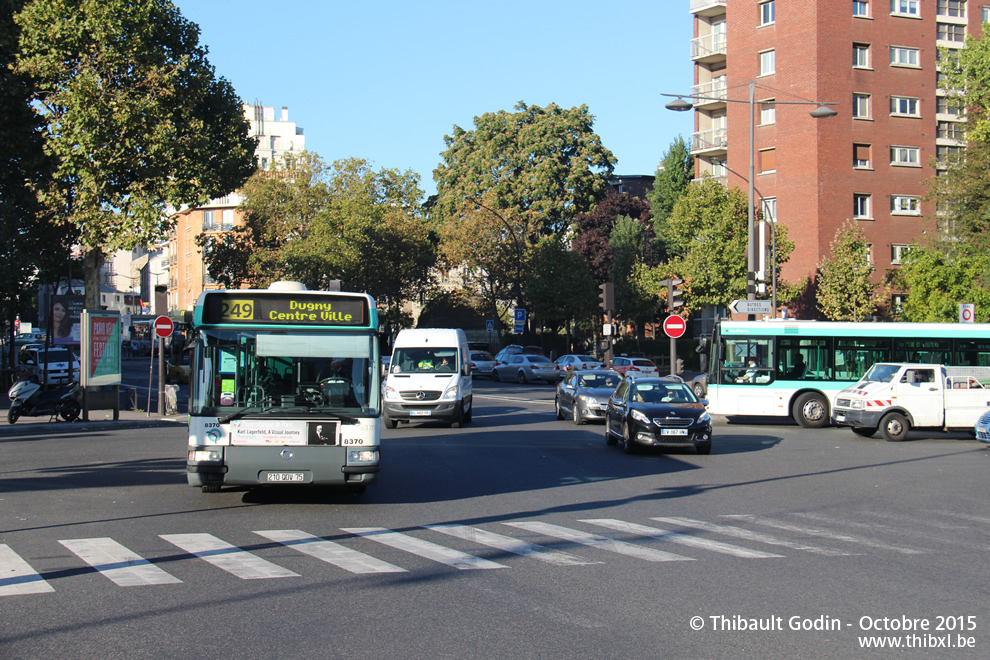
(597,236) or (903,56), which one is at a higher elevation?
(903,56)

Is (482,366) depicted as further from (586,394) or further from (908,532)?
(908,532)

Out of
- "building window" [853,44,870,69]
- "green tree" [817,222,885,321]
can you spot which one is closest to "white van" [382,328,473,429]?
"green tree" [817,222,885,321]

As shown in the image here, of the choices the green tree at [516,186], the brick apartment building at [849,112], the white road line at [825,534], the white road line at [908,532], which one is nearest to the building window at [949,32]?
the brick apartment building at [849,112]

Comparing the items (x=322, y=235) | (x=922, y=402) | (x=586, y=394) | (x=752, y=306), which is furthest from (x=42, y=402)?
(x=322, y=235)

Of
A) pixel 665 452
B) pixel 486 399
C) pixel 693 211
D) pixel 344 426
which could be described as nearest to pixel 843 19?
pixel 693 211

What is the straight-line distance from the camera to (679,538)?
386 inches

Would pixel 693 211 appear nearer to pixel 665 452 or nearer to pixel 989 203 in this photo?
pixel 989 203

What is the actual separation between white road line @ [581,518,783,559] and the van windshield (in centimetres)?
1310

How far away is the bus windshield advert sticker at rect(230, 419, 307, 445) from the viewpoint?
11.0 m

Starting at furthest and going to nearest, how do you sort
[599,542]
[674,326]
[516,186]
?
[516,186] → [674,326] → [599,542]

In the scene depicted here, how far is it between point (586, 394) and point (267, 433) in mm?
14438

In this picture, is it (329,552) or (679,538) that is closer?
Result: (329,552)

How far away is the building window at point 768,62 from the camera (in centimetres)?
5159

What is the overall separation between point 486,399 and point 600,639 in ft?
100
